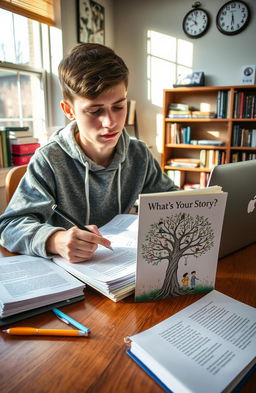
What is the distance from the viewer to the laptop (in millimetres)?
751

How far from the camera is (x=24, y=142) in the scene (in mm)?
2416

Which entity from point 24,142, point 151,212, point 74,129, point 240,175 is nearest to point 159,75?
point 24,142

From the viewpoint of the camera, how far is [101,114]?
100 cm

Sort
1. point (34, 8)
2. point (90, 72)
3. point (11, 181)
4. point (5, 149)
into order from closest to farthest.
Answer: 1. point (90, 72)
2. point (11, 181)
3. point (5, 149)
4. point (34, 8)

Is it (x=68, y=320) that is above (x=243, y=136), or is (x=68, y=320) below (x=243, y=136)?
below

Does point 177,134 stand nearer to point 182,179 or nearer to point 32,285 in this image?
point 182,179

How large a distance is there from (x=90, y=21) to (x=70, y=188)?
272 cm

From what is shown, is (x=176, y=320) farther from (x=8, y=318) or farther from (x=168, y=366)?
(x=8, y=318)

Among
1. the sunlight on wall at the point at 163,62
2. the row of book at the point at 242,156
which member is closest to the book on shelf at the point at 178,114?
the sunlight on wall at the point at 163,62

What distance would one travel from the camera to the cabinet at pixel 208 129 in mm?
3123

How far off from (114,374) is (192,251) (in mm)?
293

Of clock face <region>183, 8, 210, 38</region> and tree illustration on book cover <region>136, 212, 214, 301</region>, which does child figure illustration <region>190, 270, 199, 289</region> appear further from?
clock face <region>183, 8, 210, 38</region>

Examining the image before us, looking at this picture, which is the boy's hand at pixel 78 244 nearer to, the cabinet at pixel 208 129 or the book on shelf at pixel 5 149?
the book on shelf at pixel 5 149

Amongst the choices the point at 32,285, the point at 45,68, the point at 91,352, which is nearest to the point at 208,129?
the point at 45,68
